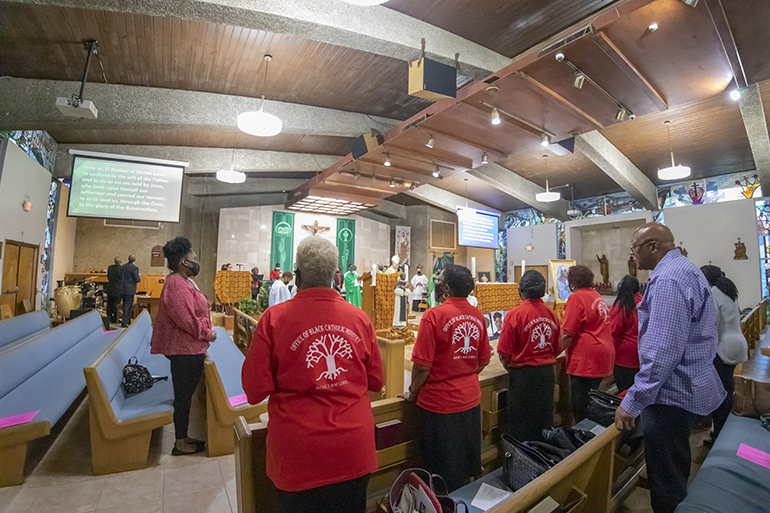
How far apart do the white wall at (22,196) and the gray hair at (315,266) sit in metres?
6.61

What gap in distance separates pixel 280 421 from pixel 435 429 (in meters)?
0.89

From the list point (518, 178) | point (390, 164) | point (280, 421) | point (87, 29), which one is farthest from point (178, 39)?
point (518, 178)

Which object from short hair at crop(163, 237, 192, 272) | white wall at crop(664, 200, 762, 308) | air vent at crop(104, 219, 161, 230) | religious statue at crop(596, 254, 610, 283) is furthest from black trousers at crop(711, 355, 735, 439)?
air vent at crop(104, 219, 161, 230)

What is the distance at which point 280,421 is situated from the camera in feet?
4.30

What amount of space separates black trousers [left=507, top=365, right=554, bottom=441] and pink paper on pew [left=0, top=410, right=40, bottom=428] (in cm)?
307

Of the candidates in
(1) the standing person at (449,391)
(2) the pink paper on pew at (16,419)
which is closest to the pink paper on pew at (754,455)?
(1) the standing person at (449,391)

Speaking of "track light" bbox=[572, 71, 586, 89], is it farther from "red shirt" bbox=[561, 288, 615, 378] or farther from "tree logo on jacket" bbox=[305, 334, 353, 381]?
"tree logo on jacket" bbox=[305, 334, 353, 381]

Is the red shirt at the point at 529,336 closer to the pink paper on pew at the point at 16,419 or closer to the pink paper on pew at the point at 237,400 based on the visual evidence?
the pink paper on pew at the point at 237,400

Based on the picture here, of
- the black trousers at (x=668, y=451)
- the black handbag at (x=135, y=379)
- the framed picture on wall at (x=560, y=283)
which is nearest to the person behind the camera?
the black trousers at (x=668, y=451)

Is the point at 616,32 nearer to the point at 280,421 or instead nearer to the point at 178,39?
the point at 280,421

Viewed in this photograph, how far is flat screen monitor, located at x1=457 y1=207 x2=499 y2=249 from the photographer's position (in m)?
11.3

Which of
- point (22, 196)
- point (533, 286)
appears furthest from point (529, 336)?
point (22, 196)

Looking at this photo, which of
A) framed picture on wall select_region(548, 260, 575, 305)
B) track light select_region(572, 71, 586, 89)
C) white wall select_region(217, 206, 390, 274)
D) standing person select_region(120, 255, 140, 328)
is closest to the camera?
track light select_region(572, 71, 586, 89)

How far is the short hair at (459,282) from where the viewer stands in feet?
6.63
